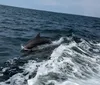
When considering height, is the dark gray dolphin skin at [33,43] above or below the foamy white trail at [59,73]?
below

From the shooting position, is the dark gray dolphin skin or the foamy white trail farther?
the dark gray dolphin skin

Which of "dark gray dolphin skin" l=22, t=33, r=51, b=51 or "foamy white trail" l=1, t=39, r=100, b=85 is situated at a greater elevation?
"foamy white trail" l=1, t=39, r=100, b=85

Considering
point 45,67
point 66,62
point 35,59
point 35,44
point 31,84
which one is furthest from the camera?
point 35,44

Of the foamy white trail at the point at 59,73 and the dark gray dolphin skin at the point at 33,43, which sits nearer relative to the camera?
the foamy white trail at the point at 59,73

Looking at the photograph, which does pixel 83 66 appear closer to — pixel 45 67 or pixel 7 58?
pixel 45 67

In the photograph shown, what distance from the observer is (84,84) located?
30.4ft

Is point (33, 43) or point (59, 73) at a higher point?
point (59, 73)

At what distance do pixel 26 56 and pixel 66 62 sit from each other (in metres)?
3.09

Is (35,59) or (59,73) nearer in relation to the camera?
(59,73)

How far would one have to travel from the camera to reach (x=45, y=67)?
35.2 feet

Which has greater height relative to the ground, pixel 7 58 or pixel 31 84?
pixel 31 84

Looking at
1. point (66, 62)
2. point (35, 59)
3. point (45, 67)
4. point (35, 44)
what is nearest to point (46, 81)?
point (45, 67)

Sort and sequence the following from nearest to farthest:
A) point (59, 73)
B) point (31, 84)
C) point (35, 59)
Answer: point (31, 84) < point (59, 73) < point (35, 59)

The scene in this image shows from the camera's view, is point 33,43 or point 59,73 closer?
point 59,73
